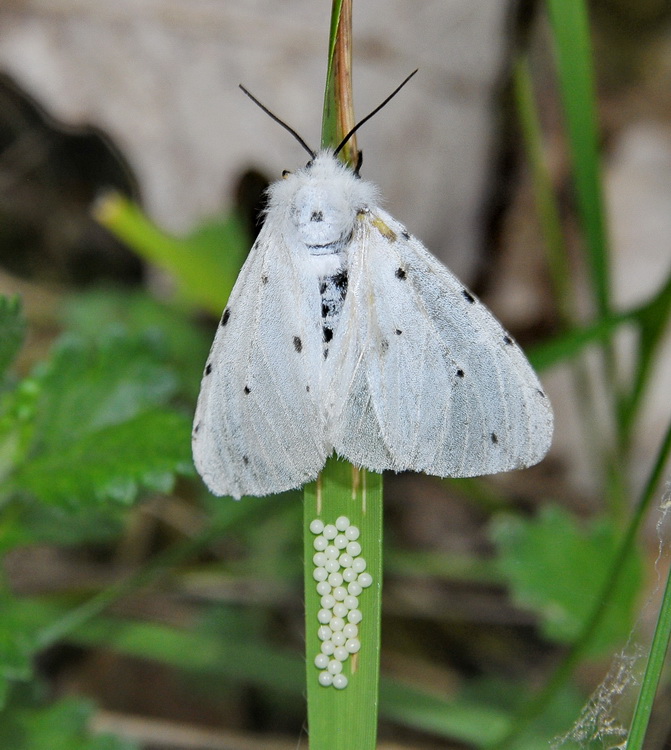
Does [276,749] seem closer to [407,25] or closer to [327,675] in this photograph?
[327,675]

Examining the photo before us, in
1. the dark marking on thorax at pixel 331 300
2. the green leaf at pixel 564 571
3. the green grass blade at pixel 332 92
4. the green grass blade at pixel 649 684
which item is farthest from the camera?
the green leaf at pixel 564 571

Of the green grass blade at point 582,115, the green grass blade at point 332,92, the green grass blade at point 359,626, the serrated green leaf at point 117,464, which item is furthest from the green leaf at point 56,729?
the green grass blade at point 582,115

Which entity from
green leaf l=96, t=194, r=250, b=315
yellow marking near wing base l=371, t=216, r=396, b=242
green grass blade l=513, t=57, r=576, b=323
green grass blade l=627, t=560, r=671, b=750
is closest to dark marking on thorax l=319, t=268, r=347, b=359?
yellow marking near wing base l=371, t=216, r=396, b=242

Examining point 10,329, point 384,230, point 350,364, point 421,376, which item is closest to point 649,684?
point 421,376

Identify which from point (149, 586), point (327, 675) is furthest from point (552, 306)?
point (327, 675)

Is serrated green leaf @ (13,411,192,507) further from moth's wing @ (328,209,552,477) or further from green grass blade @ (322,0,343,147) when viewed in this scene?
green grass blade @ (322,0,343,147)

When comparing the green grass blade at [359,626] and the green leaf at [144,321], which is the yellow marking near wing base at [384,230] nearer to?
the green grass blade at [359,626]
